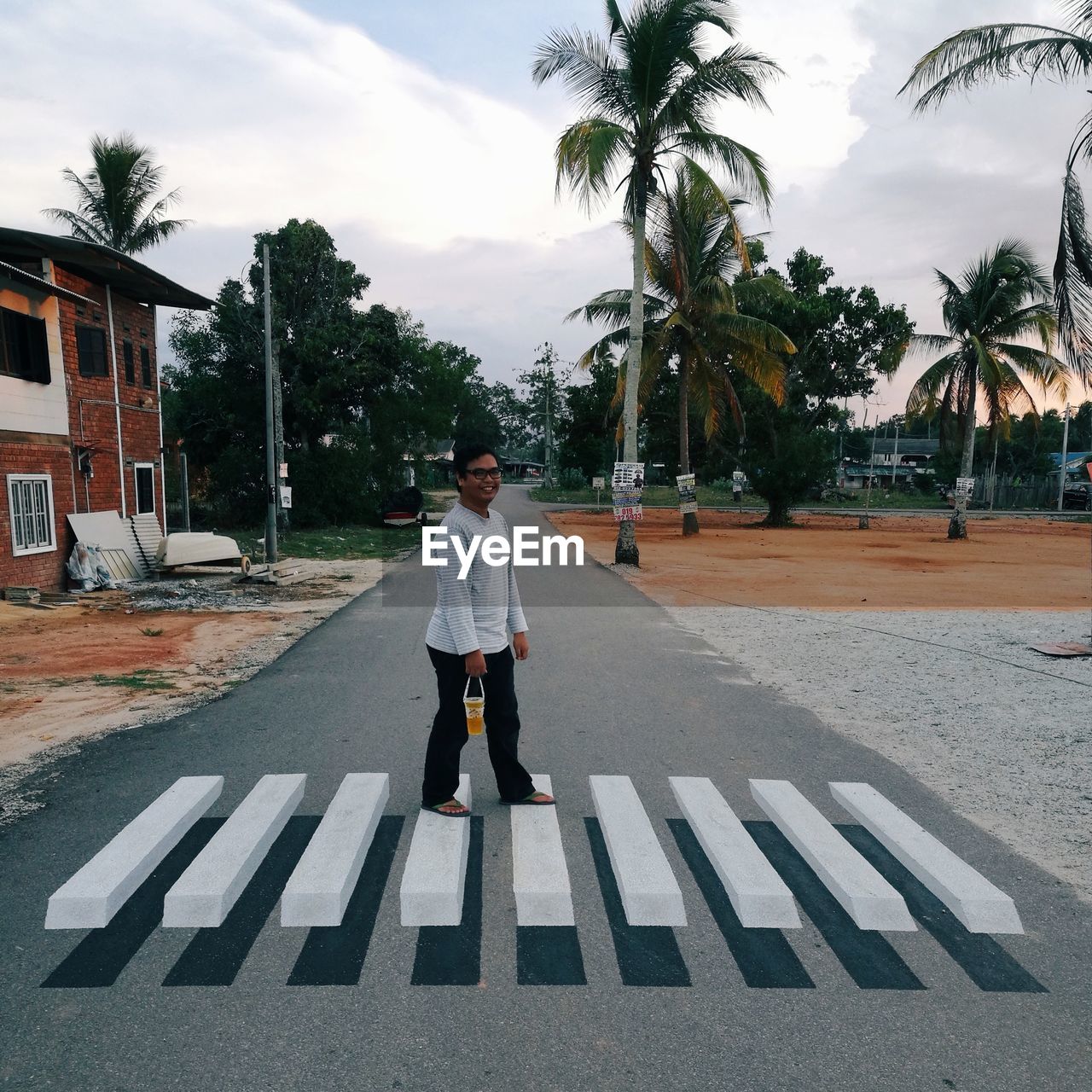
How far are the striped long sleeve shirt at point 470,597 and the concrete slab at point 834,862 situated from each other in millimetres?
1778

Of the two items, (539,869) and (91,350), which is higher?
(91,350)

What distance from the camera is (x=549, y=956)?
3225mm

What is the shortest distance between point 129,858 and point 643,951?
2.36 m

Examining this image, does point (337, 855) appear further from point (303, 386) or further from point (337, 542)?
point (303, 386)

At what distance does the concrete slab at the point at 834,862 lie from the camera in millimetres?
3539

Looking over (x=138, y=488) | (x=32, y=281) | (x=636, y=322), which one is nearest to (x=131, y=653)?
(x=32, y=281)

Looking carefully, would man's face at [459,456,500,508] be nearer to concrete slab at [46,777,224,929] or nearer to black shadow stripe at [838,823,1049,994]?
concrete slab at [46,777,224,929]

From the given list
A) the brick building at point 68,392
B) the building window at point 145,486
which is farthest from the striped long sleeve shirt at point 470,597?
the building window at point 145,486

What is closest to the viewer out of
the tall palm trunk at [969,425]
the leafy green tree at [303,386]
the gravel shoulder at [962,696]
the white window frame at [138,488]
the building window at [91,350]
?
the gravel shoulder at [962,696]

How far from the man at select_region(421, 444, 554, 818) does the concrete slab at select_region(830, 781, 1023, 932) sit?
5.72ft

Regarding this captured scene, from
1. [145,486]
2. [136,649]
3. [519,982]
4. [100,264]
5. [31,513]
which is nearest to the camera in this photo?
[519,982]

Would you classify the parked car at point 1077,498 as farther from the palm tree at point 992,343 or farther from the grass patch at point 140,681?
the grass patch at point 140,681

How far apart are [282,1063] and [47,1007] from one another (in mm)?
909

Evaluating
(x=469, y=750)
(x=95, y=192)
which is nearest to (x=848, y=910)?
(x=469, y=750)
